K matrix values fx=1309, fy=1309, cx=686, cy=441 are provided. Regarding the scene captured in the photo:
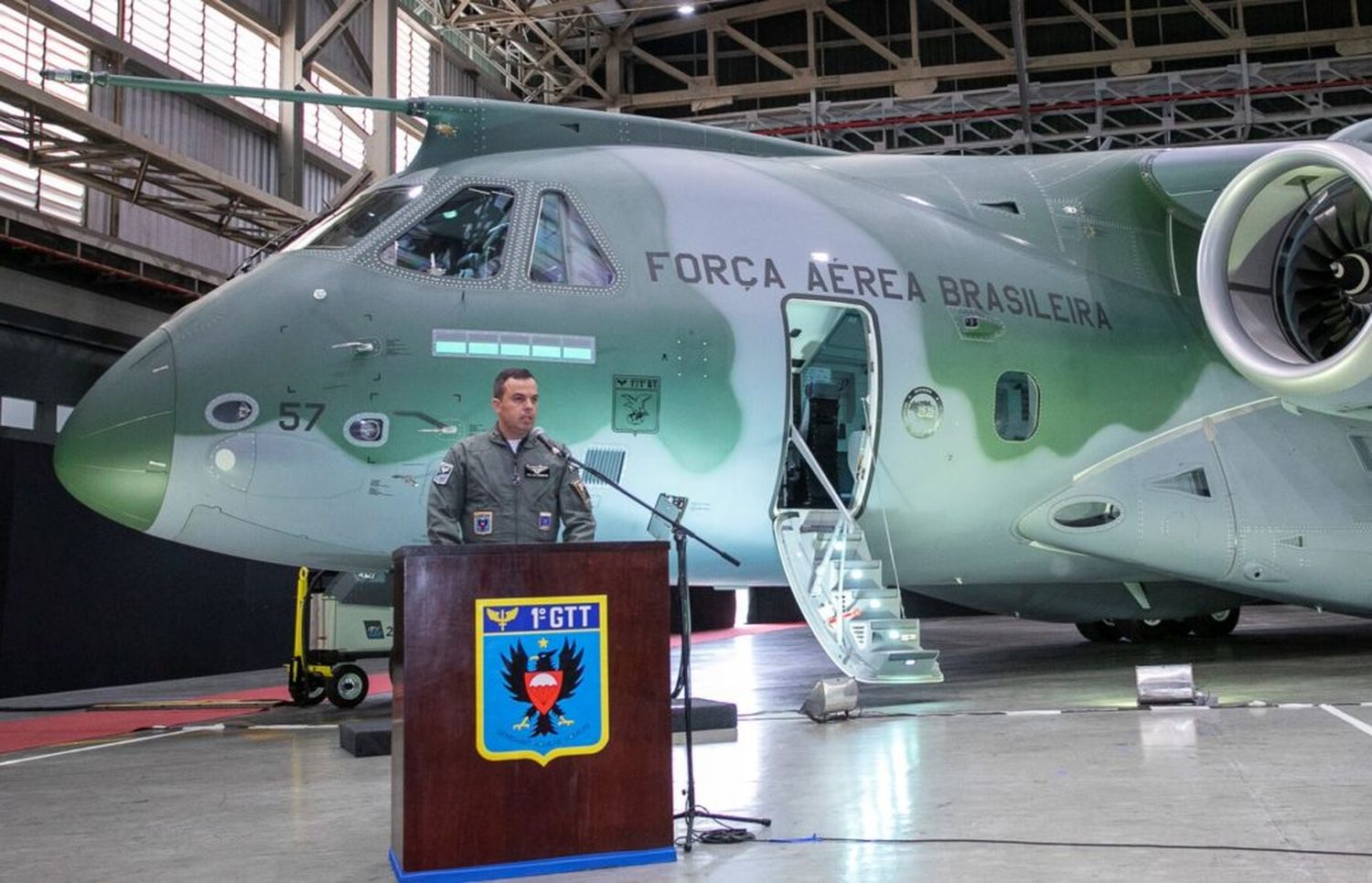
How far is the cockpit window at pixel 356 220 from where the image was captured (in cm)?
834

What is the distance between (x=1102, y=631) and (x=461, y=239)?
10083mm

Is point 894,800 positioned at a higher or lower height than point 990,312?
lower

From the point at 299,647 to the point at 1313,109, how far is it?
22.8 m

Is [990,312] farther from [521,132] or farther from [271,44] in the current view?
[271,44]

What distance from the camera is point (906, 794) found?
518 cm

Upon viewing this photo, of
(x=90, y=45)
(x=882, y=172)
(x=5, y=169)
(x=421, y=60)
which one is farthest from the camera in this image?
(x=421, y=60)

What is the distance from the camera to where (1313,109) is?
A: 25531mm

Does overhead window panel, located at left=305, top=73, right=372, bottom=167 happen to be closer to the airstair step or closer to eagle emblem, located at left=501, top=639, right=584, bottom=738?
the airstair step

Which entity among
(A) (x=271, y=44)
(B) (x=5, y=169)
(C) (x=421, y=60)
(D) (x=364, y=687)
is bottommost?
(D) (x=364, y=687)

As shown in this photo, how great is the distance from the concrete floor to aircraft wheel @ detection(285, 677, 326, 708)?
1.08 meters

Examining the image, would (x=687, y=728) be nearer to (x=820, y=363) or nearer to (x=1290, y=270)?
(x=820, y=363)

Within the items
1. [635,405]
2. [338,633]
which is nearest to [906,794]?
[635,405]

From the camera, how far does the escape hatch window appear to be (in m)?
9.54

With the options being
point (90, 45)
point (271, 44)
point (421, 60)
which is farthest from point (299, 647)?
point (421, 60)
